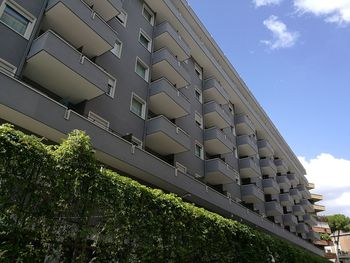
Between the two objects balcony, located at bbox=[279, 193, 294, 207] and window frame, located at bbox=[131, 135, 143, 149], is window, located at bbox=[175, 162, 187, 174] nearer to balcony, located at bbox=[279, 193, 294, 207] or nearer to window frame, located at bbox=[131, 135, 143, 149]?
window frame, located at bbox=[131, 135, 143, 149]

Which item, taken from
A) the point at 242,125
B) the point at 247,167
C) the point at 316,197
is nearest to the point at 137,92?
the point at 247,167

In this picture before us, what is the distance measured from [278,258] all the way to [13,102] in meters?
13.6

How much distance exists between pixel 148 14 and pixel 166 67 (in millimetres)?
5435

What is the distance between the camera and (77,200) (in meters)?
7.65

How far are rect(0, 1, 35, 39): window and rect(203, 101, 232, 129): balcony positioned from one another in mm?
16555

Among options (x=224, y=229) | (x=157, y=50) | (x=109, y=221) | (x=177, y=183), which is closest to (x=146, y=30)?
(x=157, y=50)

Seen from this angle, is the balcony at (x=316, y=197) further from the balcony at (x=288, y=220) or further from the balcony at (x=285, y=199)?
the balcony at (x=288, y=220)

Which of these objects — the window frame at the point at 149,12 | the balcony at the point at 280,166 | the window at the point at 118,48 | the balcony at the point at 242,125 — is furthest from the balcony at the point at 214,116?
the balcony at the point at 280,166

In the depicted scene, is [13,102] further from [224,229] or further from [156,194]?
[224,229]

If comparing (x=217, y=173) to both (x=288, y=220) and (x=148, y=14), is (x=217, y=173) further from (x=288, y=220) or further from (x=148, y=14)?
(x=288, y=220)

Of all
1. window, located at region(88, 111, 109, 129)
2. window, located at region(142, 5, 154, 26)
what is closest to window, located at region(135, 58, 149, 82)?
window, located at region(142, 5, 154, 26)

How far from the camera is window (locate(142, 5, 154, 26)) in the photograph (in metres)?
24.0

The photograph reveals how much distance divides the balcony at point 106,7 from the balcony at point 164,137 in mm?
6807

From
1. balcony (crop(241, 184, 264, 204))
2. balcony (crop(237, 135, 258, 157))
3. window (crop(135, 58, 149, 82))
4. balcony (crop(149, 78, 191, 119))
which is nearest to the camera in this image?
balcony (crop(149, 78, 191, 119))
